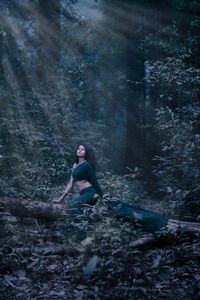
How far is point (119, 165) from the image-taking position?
53.8ft

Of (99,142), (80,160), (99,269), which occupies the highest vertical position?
(99,142)

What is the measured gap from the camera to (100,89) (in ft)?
45.4

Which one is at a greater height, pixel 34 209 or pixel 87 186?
pixel 87 186

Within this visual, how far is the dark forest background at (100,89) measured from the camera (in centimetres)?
688

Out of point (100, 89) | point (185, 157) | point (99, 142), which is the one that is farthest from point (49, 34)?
point (185, 157)

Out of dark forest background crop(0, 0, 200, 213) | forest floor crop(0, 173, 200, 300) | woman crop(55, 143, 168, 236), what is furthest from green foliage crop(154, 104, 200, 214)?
forest floor crop(0, 173, 200, 300)

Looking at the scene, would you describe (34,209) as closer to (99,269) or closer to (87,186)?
(87,186)

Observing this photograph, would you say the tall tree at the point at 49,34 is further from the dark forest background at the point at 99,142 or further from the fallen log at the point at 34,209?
the fallen log at the point at 34,209

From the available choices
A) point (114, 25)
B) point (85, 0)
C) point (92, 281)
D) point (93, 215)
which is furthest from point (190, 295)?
point (114, 25)

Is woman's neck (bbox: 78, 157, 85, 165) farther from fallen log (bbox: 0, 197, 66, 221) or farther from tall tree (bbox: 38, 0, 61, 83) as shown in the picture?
tall tree (bbox: 38, 0, 61, 83)

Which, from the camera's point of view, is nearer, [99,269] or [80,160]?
[99,269]

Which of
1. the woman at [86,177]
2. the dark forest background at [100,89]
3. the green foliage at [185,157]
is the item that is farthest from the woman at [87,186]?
the green foliage at [185,157]

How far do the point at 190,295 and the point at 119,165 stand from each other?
13476 millimetres

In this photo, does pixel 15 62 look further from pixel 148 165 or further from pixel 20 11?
pixel 148 165
